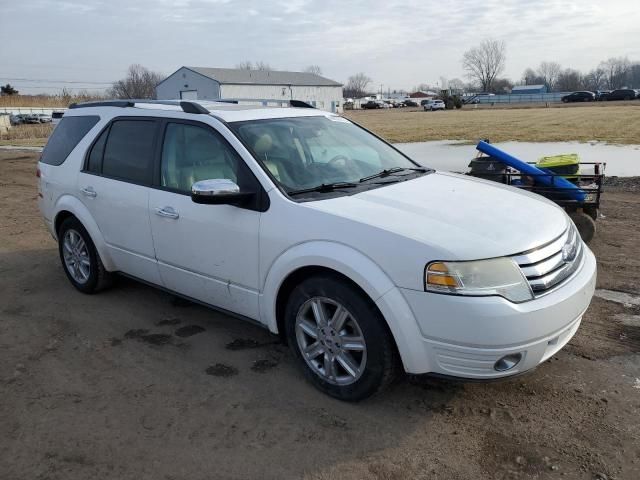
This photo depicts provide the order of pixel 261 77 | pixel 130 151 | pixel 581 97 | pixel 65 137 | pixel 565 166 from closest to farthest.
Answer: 1. pixel 130 151
2. pixel 65 137
3. pixel 565 166
4. pixel 261 77
5. pixel 581 97

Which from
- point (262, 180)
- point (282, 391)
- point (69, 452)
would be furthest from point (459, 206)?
point (69, 452)

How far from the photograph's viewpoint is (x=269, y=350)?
4.21m

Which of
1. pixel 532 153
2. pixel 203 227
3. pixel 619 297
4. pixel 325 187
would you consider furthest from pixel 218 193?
pixel 532 153

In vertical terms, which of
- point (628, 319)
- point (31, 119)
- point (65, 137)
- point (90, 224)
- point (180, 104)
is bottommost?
point (628, 319)

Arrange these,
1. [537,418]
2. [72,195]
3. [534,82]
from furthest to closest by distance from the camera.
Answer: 1. [534,82]
2. [72,195]
3. [537,418]

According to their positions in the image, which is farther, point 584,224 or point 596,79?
point 596,79

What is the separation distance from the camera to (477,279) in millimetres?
2898

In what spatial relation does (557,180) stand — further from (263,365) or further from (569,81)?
(569,81)

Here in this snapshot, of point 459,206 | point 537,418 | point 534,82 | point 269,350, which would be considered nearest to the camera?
point 537,418

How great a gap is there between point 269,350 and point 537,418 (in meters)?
1.92

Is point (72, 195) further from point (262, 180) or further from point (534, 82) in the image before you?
point (534, 82)

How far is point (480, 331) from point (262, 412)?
4.61ft

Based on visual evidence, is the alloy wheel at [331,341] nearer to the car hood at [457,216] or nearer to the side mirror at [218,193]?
the car hood at [457,216]

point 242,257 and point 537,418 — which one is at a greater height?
point 242,257
